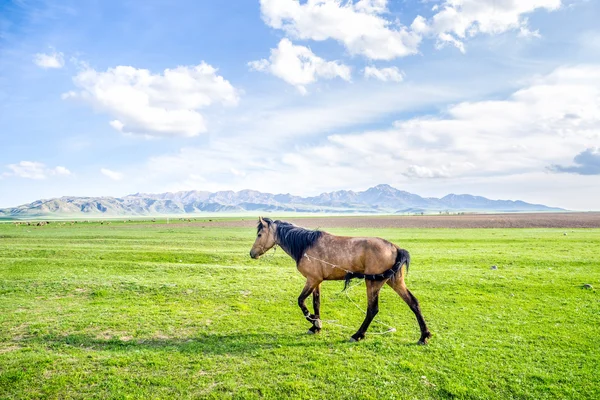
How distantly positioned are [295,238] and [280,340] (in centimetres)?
297

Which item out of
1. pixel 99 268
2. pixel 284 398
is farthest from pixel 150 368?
pixel 99 268

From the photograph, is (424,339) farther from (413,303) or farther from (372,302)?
(372,302)

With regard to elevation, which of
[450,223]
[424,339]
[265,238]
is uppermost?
[265,238]

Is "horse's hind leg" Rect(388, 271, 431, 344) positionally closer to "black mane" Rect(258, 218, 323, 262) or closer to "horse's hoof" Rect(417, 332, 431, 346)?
"horse's hoof" Rect(417, 332, 431, 346)

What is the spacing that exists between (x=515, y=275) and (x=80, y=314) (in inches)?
818

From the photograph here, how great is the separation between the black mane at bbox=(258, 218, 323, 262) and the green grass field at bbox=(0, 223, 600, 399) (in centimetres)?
247

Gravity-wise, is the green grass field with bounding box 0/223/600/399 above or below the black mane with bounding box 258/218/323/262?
below

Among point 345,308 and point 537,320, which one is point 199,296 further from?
point 537,320

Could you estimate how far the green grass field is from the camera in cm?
695

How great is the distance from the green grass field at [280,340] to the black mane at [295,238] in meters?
2.47

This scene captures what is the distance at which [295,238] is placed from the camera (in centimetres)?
1033

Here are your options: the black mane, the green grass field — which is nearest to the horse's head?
the black mane

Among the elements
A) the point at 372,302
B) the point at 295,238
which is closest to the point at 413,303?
the point at 372,302

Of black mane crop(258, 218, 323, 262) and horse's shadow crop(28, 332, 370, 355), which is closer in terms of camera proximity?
horse's shadow crop(28, 332, 370, 355)
